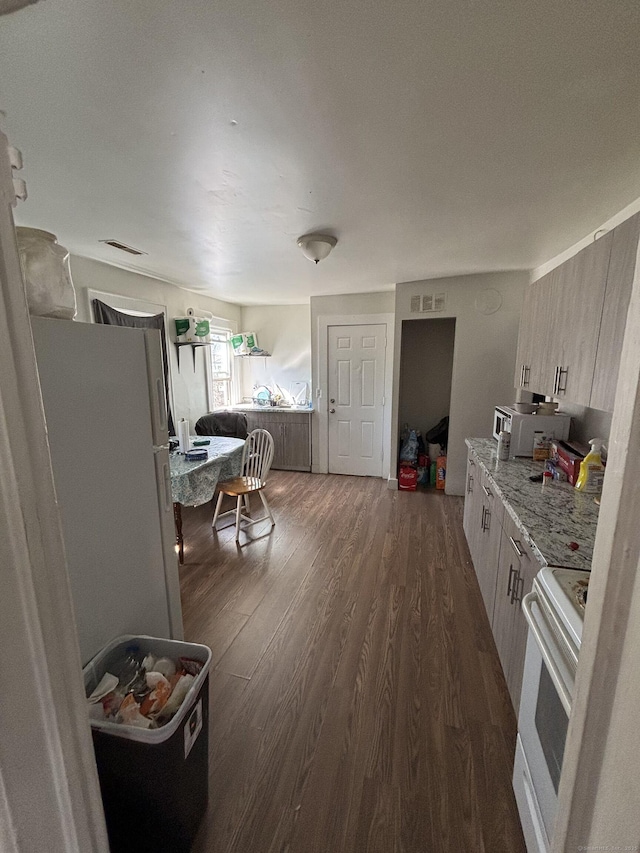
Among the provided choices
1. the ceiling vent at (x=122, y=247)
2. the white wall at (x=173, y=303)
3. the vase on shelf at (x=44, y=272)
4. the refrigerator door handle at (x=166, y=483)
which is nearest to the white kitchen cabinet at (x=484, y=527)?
the refrigerator door handle at (x=166, y=483)

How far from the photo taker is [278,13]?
33.6 inches

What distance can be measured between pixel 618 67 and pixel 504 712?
2.38 meters

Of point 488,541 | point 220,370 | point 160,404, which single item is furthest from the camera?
point 220,370

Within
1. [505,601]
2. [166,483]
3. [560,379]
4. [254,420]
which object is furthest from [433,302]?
[166,483]

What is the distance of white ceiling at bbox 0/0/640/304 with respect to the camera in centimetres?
87

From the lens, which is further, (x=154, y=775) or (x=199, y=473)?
(x=199, y=473)

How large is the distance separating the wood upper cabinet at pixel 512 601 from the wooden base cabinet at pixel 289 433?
3229 millimetres

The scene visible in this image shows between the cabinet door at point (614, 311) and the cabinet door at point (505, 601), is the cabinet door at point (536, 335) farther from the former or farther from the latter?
the cabinet door at point (505, 601)

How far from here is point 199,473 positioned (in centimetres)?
256

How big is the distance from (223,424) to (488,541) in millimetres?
3221

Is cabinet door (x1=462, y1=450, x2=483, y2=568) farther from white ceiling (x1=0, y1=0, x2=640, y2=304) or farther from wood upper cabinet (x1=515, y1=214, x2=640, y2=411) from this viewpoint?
white ceiling (x1=0, y1=0, x2=640, y2=304)

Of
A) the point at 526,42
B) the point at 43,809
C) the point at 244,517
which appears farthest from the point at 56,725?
the point at 244,517

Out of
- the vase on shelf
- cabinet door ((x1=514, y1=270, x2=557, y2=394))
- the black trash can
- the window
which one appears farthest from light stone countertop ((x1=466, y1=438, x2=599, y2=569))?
the window

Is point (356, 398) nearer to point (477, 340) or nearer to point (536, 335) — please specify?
point (477, 340)
